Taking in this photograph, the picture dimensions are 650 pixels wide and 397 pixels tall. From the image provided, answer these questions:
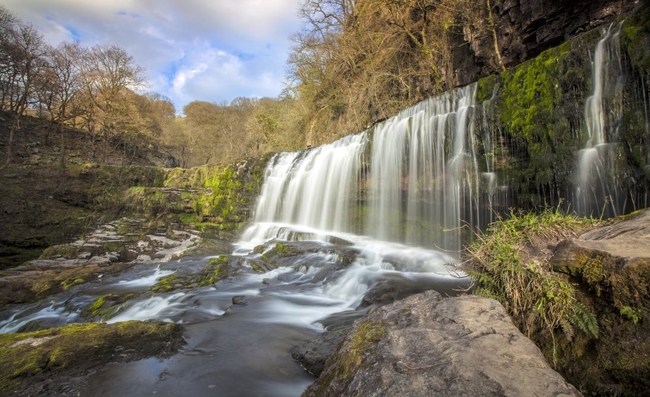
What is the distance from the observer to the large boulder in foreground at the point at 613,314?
184 cm

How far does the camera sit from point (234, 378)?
131 inches

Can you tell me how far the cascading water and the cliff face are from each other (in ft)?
11.0

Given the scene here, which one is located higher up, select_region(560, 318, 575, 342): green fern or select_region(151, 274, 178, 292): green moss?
select_region(560, 318, 575, 342): green fern

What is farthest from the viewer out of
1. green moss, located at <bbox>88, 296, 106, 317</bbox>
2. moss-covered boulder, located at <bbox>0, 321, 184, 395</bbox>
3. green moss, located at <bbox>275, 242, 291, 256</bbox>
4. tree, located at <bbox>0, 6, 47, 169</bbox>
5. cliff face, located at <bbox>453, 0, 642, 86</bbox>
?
tree, located at <bbox>0, 6, 47, 169</bbox>

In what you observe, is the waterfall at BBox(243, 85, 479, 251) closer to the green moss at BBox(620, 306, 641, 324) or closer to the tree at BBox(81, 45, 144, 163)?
the green moss at BBox(620, 306, 641, 324)

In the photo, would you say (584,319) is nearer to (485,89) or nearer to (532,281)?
(532,281)

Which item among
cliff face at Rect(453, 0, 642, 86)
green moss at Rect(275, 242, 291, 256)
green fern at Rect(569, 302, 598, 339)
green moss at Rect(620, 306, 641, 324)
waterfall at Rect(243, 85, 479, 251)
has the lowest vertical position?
green moss at Rect(275, 242, 291, 256)

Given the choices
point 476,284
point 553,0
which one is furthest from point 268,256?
point 553,0

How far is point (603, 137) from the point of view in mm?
5371

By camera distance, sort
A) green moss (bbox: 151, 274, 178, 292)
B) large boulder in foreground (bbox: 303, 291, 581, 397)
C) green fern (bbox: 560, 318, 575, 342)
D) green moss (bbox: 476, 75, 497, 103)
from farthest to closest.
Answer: green moss (bbox: 476, 75, 497, 103)
green moss (bbox: 151, 274, 178, 292)
green fern (bbox: 560, 318, 575, 342)
large boulder in foreground (bbox: 303, 291, 581, 397)

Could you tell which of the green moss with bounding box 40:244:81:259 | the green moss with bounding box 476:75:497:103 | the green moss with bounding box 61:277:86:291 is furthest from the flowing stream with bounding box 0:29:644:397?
the green moss with bounding box 40:244:81:259

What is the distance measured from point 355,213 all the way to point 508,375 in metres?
10.4

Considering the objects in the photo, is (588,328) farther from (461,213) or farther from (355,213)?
(355,213)

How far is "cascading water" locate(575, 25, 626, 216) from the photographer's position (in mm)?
5242
